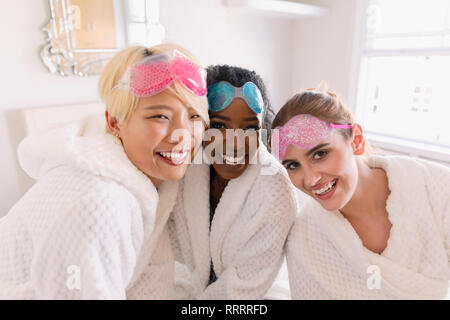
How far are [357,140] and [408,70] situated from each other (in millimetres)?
2041

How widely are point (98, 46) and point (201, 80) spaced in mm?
1349

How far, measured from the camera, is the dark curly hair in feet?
3.16

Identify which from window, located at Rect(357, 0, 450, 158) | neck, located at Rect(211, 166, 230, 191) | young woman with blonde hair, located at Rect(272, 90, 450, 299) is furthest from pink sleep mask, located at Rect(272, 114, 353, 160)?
window, located at Rect(357, 0, 450, 158)

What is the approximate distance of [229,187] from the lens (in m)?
1.09

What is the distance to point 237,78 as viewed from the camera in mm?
964

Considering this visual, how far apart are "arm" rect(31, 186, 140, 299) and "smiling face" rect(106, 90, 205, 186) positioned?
166mm

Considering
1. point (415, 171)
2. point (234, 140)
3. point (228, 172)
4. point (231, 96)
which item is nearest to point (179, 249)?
point (228, 172)

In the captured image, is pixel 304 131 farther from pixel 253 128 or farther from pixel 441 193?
pixel 441 193

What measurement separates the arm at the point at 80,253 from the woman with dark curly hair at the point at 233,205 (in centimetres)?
40

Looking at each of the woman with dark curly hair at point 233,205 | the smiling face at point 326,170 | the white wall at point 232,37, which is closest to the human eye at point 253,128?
the woman with dark curly hair at point 233,205

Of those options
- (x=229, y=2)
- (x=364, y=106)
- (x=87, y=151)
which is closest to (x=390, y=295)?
(x=87, y=151)

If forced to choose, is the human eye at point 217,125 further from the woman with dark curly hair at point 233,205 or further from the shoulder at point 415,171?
the shoulder at point 415,171

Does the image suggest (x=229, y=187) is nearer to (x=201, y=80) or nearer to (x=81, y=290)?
(x=201, y=80)

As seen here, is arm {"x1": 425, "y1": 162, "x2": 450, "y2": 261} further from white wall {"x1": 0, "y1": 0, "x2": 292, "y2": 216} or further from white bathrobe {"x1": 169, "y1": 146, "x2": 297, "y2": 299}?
white wall {"x1": 0, "y1": 0, "x2": 292, "y2": 216}
